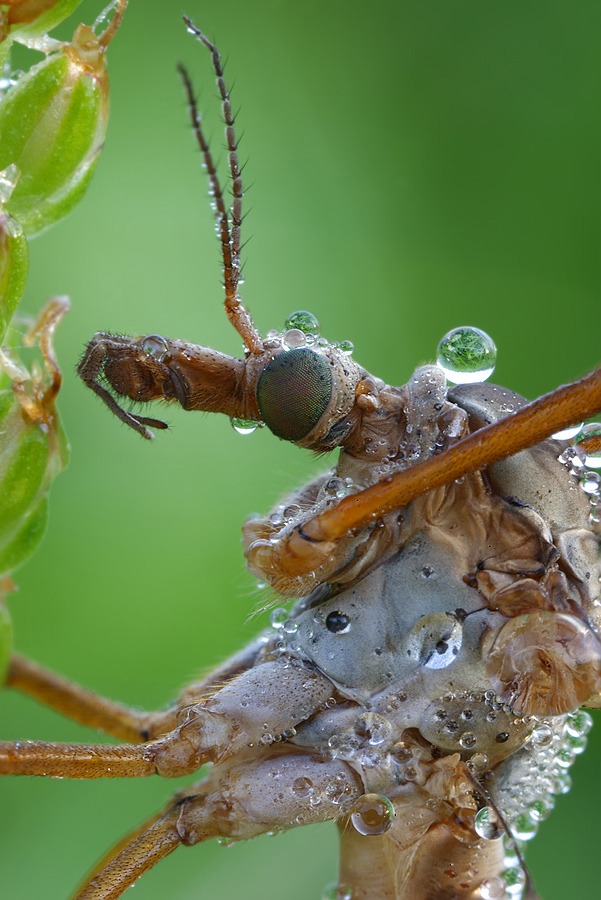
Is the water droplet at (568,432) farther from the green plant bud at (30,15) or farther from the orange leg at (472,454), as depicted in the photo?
the green plant bud at (30,15)

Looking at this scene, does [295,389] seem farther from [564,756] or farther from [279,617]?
[564,756]

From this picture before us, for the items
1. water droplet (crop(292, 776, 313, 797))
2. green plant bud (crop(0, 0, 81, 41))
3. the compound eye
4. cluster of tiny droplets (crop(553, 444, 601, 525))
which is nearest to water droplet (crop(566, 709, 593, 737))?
cluster of tiny droplets (crop(553, 444, 601, 525))

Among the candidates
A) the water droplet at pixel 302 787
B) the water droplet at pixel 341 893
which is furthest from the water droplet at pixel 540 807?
the water droplet at pixel 302 787

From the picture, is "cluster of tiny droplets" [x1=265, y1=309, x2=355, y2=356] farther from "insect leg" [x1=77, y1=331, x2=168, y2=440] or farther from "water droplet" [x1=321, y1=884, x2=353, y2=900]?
"water droplet" [x1=321, y1=884, x2=353, y2=900]

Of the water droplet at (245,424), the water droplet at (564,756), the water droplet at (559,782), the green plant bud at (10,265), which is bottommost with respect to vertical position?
the water droplet at (559,782)

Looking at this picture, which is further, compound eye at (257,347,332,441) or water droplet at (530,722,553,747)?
water droplet at (530,722,553,747)

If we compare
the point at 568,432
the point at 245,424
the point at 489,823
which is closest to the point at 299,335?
the point at 245,424

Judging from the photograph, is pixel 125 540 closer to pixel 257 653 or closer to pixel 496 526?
pixel 257 653

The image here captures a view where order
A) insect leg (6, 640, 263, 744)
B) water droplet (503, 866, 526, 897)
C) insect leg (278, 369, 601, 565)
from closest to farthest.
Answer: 1. insect leg (278, 369, 601, 565)
2. water droplet (503, 866, 526, 897)
3. insect leg (6, 640, 263, 744)
